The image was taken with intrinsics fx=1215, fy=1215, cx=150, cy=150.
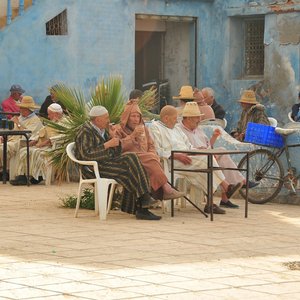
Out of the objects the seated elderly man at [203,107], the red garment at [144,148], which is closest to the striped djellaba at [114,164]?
the red garment at [144,148]

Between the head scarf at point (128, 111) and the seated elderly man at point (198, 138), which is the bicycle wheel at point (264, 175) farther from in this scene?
the head scarf at point (128, 111)

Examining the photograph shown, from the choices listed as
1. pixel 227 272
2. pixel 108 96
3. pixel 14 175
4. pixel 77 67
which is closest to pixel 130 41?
pixel 77 67

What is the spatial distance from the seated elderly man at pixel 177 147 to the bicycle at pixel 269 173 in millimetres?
1267

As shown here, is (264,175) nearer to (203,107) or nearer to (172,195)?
(203,107)

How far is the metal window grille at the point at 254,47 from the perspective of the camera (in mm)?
23141

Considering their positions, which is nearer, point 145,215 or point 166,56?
point 145,215

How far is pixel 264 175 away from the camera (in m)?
14.2

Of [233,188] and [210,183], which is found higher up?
[210,183]

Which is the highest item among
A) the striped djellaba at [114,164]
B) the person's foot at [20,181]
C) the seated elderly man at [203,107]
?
the seated elderly man at [203,107]

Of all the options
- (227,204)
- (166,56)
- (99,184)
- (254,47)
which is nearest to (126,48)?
(166,56)

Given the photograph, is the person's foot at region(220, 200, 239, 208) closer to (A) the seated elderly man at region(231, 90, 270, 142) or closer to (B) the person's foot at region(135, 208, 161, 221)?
(B) the person's foot at region(135, 208, 161, 221)

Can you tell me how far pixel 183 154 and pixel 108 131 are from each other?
0.82 meters

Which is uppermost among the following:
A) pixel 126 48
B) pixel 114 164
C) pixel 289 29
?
pixel 289 29

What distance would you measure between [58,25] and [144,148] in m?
9.24
